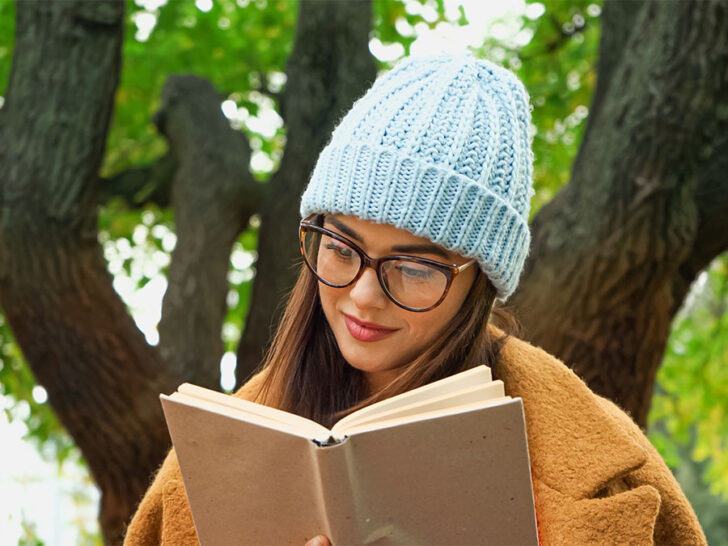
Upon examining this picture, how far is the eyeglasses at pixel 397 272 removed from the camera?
1.81 m

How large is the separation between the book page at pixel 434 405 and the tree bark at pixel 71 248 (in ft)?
7.25

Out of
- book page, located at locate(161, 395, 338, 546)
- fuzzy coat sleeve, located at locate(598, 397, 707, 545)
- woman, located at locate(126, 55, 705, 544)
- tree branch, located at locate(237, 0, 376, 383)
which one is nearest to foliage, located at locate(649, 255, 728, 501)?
tree branch, located at locate(237, 0, 376, 383)

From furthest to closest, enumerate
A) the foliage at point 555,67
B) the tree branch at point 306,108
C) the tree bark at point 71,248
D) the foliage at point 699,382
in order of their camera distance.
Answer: the foliage at point 699,382 → the foliage at point 555,67 → the tree branch at point 306,108 → the tree bark at point 71,248

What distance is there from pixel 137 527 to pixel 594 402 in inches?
41.2

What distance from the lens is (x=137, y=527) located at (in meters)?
2.12

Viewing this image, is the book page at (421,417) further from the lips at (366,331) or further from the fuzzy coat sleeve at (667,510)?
the fuzzy coat sleeve at (667,510)

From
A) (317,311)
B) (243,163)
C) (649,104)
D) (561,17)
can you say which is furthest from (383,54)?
(317,311)

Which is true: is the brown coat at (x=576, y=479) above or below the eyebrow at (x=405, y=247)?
below

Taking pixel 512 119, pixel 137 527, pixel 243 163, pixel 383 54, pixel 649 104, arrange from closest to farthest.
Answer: pixel 512 119 < pixel 137 527 < pixel 649 104 < pixel 243 163 < pixel 383 54

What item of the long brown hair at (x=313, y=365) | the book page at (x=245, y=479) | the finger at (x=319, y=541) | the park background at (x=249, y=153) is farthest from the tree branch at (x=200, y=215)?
the finger at (x=319, y=541)

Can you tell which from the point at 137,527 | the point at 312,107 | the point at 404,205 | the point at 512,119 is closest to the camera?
the point at 404,205

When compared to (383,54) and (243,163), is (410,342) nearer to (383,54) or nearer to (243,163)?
(243,163)

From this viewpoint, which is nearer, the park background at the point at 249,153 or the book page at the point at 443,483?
the book page at the point at 443,483

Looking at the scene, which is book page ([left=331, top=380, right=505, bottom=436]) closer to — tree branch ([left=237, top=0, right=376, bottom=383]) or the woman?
the woman
